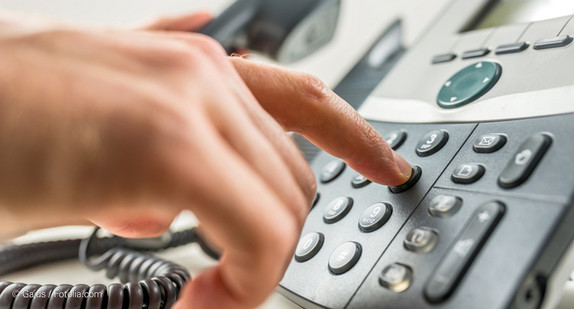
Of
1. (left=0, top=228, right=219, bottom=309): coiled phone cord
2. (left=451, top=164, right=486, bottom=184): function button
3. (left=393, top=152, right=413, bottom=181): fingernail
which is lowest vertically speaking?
(left=0, top=228, right=219, bottom=309): coiled phone cord

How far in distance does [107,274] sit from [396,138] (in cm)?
28

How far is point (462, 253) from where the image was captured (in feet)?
0.78

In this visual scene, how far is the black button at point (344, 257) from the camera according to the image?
0.29 m

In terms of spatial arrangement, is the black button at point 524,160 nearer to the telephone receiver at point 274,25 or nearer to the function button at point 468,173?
the function button at point 468,173

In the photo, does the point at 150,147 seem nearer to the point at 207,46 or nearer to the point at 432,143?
the point at 207,46

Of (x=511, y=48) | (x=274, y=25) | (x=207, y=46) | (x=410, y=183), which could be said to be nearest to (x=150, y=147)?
(x=207, y=46)

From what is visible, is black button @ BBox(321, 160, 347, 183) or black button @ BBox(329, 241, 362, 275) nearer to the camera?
black button @ BBox(329, 241, 362, 275)

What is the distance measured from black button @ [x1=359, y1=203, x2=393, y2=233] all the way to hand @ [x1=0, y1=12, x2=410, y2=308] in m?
Answer: 0.08

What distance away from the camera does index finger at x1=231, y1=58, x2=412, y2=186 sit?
0.27 metres

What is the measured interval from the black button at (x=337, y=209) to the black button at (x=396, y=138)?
0.05 metres

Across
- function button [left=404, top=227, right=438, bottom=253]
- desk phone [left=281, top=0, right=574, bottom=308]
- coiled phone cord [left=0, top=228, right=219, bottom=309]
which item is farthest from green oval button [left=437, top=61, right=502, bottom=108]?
coiled phone cord [left=0, top=228, right=219, bottom=309]

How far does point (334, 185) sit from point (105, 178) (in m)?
0.22

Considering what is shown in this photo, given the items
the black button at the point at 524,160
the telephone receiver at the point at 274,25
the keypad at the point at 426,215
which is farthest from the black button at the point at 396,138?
the telephone receiver at the point at 274,25

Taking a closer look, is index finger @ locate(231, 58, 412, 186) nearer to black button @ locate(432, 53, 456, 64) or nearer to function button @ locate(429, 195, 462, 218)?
function button @ locate(429, 195, 462, 218)
